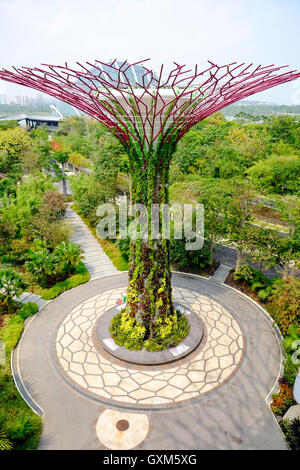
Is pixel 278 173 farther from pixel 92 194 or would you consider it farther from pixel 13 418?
pixel 13 418

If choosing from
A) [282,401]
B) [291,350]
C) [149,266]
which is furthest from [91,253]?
[282,401]

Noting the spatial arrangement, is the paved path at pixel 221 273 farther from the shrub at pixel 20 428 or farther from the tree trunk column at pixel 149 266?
the shrub at pixel 20 428

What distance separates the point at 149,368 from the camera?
12.5 metres

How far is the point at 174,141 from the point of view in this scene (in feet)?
38.4

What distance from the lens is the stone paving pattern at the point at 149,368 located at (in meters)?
11.4

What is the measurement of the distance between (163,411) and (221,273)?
11.0m

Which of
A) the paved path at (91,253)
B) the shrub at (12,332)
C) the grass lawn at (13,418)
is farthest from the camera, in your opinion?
the paved path at (91,253)

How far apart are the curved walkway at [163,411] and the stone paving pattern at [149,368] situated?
0.76ft

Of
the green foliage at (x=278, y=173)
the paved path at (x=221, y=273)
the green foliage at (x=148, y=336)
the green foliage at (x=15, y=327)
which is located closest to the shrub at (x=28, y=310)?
the green foliage at (x=15, y=327)

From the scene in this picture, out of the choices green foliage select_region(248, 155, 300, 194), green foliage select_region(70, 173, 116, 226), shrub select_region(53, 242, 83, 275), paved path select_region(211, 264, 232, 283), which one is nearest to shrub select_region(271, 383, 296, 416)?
paved path select_region(211, 264, 232, 283)

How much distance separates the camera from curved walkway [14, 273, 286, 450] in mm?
9672
